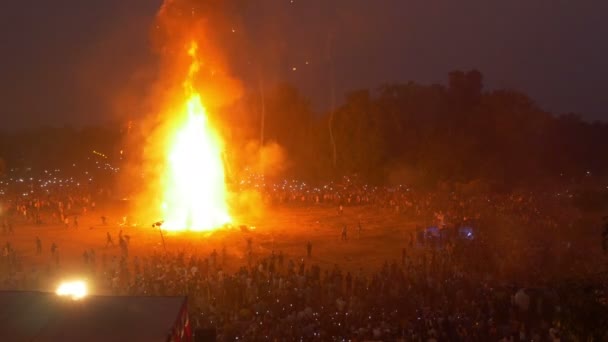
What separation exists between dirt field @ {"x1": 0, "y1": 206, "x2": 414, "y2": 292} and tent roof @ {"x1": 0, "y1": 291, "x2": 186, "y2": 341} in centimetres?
714

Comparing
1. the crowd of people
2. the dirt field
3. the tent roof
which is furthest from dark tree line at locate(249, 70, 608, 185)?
the tent roof

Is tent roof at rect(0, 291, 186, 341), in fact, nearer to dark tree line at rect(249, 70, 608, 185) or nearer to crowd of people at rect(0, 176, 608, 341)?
crowd of people at rect(0, 176, 608, 341)

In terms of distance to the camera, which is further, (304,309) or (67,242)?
(67,242)

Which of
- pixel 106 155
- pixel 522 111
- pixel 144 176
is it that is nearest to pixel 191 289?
pixel 144 176

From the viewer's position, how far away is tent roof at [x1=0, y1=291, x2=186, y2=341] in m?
6.01

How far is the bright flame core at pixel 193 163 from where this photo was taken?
2794cm

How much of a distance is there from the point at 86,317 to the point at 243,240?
44.7 feet

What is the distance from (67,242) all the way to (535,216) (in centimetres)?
1721

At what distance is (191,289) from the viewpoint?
11695mm

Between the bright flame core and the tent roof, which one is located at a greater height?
the bright flame core

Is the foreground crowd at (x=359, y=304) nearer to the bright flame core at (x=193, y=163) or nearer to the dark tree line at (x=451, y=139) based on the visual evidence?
the bright flame core at (x=193, y=163)

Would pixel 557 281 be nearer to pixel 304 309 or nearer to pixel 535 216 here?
pixel 304 309

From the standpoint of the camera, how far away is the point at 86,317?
6367 mm

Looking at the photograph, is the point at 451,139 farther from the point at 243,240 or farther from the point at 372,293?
the point at 372,293
